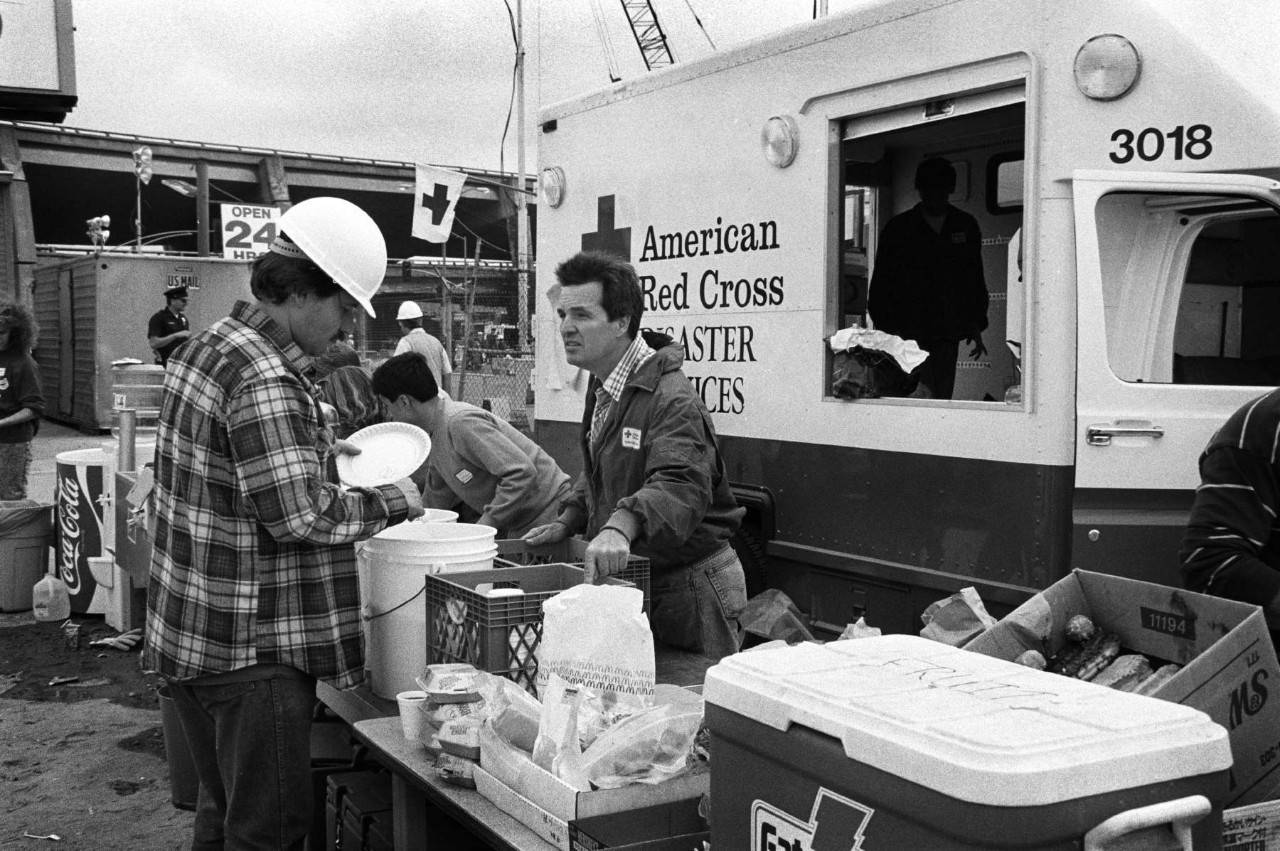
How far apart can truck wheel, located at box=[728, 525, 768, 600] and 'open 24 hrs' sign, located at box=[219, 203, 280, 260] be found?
19.5m

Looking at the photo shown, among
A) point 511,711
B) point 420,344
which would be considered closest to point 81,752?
point 511,711

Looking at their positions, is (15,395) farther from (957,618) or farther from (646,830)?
(646,830)

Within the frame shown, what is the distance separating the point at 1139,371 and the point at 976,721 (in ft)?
10.0

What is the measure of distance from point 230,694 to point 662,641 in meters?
1.41

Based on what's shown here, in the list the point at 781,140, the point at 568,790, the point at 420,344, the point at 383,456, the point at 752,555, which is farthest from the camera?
the point at 420,344

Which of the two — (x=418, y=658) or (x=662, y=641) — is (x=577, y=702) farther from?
(x=662, y=641)

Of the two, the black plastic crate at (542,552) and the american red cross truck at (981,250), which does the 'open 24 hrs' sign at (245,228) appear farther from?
the black plastic crate at (542,552)

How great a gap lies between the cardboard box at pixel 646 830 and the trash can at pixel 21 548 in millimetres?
7220

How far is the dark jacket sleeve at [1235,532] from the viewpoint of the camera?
2.83 m

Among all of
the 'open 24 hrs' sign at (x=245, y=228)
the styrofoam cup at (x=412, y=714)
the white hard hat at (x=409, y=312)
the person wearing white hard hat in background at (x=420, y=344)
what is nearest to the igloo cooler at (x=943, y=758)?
the styrofoam cup at (x=412, y=714)

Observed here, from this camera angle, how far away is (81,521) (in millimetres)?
7738

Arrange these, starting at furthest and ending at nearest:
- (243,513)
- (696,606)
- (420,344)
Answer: (420,344) < (696,606) < (243,513)

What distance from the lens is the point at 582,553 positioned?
3.81 m

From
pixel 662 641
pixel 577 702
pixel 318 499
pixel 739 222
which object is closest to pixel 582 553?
pixel 662 641
